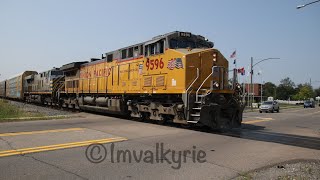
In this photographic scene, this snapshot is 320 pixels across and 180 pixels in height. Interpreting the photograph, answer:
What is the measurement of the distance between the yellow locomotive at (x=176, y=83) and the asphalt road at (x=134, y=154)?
152 cm

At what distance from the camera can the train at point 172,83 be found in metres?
13.4

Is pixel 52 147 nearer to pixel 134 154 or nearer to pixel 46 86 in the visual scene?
pixel 134 154

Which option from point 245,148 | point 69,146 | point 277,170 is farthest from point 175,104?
point 277,170

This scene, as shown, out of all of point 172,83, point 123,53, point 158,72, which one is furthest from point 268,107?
point 172,83

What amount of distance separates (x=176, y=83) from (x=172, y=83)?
299 millimetres

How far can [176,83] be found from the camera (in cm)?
1401

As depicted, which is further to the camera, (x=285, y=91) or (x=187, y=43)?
(x=285, y=91)

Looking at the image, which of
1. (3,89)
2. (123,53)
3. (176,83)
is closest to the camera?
(176,83)

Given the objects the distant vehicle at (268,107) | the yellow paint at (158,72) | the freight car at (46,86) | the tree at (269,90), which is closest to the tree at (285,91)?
the tree at (269,90)

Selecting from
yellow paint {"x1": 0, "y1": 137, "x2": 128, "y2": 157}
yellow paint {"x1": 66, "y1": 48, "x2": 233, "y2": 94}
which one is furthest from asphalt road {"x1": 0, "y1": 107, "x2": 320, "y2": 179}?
yellow paint {"x1": 66, "y1": 48, "x2": 233, "y2": 94}

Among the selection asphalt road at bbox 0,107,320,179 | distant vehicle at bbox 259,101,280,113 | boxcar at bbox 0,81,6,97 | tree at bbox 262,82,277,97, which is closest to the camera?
asphalt road at bbox 0,107,320,179

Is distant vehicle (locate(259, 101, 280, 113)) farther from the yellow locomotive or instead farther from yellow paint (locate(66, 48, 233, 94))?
the yellow locomotive

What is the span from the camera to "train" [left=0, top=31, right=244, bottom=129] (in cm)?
1344

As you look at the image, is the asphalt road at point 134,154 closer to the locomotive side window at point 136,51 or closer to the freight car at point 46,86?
the locomotive side window at point 136,51
